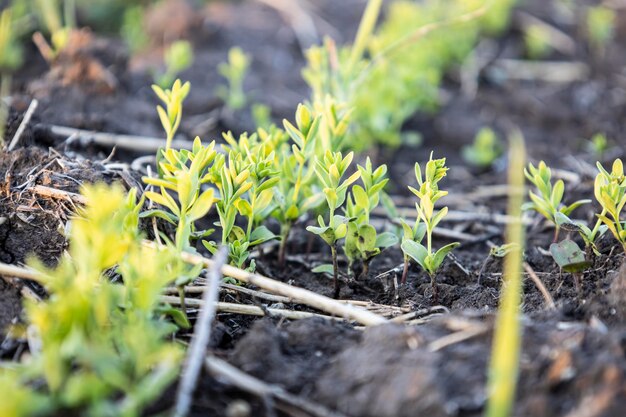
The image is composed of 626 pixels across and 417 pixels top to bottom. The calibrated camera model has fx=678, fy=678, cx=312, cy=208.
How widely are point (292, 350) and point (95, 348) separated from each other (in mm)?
537

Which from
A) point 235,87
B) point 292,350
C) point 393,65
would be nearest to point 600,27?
point 393,65

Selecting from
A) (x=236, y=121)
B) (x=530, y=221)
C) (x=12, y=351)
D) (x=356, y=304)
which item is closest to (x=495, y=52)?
(x=236, y=121)

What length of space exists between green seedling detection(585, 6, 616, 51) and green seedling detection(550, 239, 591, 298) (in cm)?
355

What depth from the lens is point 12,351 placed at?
173cm

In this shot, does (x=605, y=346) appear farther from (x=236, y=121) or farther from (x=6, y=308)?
(x=236, y=121)

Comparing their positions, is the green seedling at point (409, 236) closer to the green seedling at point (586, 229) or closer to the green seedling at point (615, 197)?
the green seedling at point (586, 229)

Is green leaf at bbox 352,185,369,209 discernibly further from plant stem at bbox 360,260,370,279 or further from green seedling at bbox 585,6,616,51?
green seedling at bbox 585,6,616,51

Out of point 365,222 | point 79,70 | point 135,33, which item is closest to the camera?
point 365,222

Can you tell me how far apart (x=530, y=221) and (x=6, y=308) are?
199 centimetres

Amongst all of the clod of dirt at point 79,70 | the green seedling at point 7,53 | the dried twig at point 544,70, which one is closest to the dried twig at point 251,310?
the clod of dirt at point 79,70

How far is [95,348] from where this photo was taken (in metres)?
1.43

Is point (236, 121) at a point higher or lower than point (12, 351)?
higher

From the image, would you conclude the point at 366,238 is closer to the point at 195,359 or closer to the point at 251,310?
the point at 251,310

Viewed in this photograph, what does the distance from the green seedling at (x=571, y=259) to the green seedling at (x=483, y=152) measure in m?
1.82
